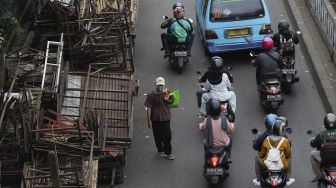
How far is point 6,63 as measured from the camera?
1323 cm

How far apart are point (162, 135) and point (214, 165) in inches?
62.2

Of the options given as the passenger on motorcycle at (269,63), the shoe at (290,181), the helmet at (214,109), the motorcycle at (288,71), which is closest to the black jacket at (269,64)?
the passenger on motorcycle at (269,63)

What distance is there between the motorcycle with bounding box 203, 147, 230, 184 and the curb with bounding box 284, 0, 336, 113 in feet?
11.0

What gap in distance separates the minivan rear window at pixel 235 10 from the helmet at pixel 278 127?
223 inches

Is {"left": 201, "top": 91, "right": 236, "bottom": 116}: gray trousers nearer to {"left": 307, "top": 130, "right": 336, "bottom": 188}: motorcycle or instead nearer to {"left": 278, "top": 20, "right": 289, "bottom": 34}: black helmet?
{"left": 278, "top": 20, "right": 289, "bottom": 34}: black helmet

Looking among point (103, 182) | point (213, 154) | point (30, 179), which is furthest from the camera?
point (103, 182)

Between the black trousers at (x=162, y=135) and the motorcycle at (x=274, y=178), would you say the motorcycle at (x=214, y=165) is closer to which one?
the motorcycle at (x=274, y=178)

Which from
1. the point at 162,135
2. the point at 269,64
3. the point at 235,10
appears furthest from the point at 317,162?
the point at 235,10

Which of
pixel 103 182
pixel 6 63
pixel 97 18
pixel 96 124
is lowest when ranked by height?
pixel 103 182

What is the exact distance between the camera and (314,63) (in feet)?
51.9

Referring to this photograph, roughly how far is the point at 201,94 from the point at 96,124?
2.66 m

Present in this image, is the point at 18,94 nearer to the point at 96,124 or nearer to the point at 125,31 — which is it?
the point at 96,124

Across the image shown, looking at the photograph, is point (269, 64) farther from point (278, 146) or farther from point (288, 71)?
point (278, 146)

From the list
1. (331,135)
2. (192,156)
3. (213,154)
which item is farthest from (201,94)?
(331,135)
